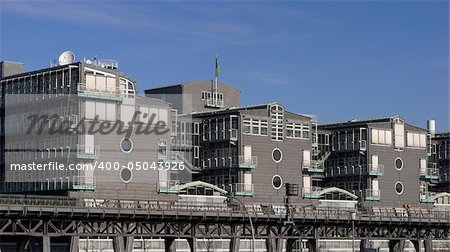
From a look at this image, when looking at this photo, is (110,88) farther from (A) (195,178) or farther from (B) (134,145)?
(A) (195,178)

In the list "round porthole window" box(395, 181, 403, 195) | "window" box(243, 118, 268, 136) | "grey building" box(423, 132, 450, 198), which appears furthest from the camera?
"grey building" box(423, 132, 450, 198)

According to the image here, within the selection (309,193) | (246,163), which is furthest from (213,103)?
(309,193)

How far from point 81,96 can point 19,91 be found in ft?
43.0

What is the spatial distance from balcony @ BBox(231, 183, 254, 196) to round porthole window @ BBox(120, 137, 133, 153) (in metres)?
23.7

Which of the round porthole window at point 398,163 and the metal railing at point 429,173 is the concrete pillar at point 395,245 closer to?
the round porthole window at point 398,163

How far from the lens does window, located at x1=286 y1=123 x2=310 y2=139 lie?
148875 millimetres

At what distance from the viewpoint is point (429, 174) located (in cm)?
16962

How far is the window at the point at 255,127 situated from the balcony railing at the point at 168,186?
1792 cm

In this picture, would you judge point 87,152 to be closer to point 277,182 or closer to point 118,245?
point 118,245

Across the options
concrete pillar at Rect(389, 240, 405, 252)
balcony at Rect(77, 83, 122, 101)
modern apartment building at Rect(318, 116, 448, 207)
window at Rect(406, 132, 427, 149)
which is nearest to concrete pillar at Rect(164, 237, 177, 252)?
balcony at Rect(77, 83, 122, 101)

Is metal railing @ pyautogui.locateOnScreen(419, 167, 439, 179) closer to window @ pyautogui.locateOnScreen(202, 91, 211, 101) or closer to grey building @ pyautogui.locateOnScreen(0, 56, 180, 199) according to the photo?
window @ pyautogui.locateOnScreen(202, 91, 211, 101)

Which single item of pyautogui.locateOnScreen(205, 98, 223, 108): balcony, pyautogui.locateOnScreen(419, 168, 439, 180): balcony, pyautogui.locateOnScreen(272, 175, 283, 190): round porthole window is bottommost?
pyautogui.locateOnScreen(272, 175, 283, 190): round porthole window

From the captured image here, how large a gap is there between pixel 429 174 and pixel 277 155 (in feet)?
123

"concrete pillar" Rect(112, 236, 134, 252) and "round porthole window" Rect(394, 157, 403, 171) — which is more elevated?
"round porthole window" Rect(394, 157, 403, 171)
